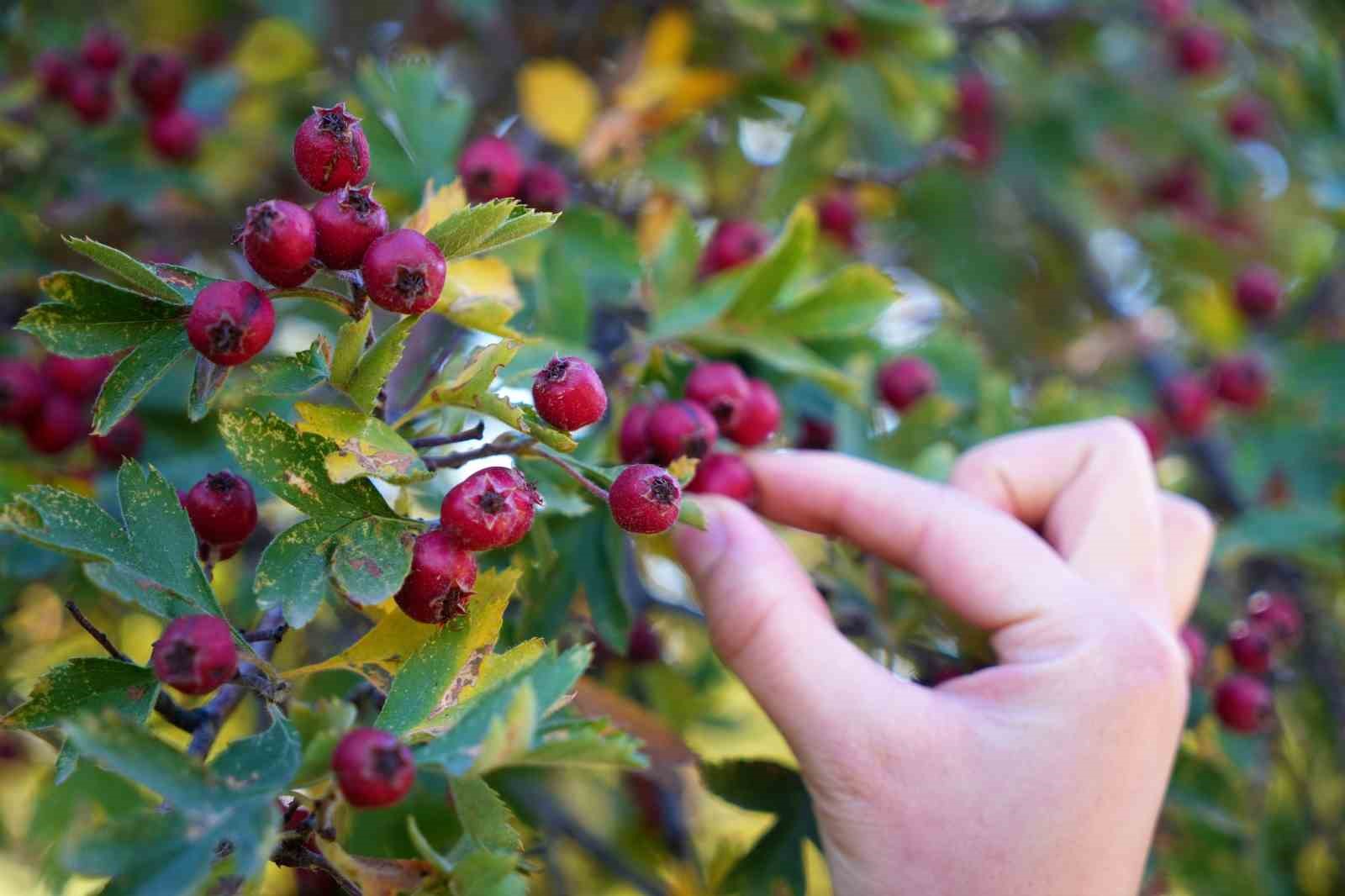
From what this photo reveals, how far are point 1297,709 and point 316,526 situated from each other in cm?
265

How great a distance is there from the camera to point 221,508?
1.07 meters

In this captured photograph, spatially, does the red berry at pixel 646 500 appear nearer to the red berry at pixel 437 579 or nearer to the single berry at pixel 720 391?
the red berry at pixel 437 579

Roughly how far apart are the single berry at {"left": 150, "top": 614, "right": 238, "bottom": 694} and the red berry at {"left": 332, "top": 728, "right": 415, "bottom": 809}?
0.14 meters

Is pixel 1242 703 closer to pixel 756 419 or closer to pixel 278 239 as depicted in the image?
pixel 756 419

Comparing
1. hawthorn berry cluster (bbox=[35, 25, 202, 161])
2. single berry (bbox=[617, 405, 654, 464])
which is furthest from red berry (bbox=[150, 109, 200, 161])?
single berry (bbox=[617, 405, 654, 464])

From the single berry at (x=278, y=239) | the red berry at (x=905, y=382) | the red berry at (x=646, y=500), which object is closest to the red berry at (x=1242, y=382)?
the red berry at (x=905, y=382)

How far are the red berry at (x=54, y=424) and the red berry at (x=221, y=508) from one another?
2.35ft

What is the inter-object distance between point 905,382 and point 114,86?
1.59m

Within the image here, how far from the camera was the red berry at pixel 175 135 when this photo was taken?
6.77 feet

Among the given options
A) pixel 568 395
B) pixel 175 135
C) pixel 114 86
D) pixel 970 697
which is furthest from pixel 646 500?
pixel 114 86

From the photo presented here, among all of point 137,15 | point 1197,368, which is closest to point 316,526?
point 137,15

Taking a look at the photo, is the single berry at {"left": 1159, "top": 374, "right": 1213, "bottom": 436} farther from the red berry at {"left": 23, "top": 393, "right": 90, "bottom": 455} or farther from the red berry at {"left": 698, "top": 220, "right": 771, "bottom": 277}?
the red berry at {"left": 23, "top": 393, "right": 90, "bottom": 455}

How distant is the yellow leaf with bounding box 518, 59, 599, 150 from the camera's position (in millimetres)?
2061

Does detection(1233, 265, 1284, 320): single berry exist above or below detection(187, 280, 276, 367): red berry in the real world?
below
